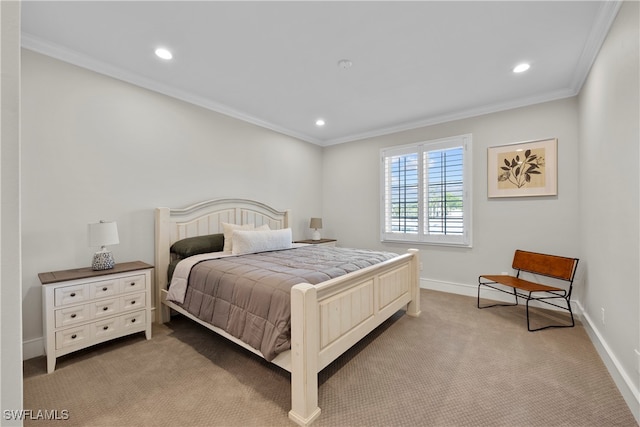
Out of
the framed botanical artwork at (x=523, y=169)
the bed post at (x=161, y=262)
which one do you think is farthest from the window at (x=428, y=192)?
the bed post at (x=161, y=262)

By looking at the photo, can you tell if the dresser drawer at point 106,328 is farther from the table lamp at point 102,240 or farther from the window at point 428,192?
the window at point 428,192

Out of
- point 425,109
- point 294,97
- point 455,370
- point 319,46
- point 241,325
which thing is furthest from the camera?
point 425,109

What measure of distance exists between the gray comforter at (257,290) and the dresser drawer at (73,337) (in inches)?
27.8

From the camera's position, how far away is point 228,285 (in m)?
2.11

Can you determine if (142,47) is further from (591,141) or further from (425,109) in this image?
(591,141)

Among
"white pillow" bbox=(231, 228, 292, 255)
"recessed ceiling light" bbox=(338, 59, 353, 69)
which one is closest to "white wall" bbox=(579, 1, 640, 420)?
"recessed ceiling light" bbox=(338, 59, 353, 69)

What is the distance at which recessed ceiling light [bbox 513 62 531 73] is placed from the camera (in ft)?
8.65

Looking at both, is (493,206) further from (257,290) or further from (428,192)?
(257,290)

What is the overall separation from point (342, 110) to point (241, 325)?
9.83 feet

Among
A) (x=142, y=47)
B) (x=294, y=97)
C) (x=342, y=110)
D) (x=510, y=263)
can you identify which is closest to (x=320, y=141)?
(x=342, y=110)

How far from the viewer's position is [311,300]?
5.19 feet

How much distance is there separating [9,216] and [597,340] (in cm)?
368

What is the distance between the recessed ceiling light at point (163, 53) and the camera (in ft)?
7.85

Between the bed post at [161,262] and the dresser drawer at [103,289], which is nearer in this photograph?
the dresser drawer at [103,289]
